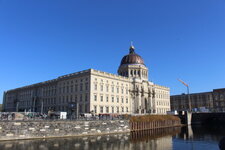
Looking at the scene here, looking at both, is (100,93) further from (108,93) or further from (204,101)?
(204,101)

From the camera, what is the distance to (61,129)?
44344 millimetres

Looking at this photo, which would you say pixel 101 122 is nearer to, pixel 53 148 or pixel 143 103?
pixel 53 148

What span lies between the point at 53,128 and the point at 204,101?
12913 cm

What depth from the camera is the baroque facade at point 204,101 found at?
13062 cm

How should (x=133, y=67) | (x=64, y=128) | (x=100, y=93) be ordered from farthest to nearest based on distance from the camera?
(x=133, y=67), (x=100, y=93), (x=64, y=128)

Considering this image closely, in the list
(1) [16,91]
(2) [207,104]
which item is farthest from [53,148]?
(2) [207,104]

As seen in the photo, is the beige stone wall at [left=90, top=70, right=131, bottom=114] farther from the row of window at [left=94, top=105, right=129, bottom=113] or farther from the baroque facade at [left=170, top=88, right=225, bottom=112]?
the baroque facade at [left=170, top=88, right=225, bottom=112]

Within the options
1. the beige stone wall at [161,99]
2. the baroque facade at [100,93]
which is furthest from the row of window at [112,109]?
the beige stone wall at [161,99]

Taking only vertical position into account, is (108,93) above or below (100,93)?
above

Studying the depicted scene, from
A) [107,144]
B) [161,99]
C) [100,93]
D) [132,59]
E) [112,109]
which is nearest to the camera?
[107,144]

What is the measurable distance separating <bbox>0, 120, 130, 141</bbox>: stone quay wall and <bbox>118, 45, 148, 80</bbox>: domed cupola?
49.6 meters

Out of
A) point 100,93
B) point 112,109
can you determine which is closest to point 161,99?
point 112,109

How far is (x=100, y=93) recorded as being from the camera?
2970 inches

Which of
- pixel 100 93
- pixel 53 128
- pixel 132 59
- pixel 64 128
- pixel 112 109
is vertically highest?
pixel 132 59
